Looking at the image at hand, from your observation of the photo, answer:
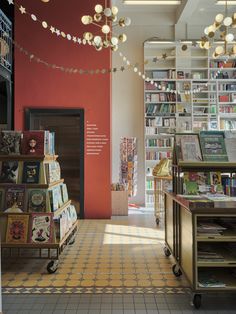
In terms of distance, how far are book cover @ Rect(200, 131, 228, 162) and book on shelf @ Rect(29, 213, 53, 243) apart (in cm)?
183

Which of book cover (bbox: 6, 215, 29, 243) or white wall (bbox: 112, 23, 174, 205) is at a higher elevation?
white wall (bbox: 112, 23, 174, 205)

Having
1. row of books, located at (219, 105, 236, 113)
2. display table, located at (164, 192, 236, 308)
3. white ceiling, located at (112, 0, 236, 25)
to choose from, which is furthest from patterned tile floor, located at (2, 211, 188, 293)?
white ceiling, located at (112, 0, 236, 25)

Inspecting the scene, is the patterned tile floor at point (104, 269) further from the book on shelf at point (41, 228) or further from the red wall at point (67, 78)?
the red wall at point (67, 78)

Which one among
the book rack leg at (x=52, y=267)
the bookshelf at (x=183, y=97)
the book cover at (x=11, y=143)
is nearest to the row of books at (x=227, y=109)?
the bookshelf at (x=183, y=97)

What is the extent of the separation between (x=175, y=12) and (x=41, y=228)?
7.11 metres

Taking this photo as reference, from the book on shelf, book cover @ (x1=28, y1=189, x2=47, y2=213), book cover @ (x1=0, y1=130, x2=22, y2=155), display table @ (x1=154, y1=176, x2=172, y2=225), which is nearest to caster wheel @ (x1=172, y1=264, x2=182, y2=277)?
the book on shelf

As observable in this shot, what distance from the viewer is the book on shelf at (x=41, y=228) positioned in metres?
3.94

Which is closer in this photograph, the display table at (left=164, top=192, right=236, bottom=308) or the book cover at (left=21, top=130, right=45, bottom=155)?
the display table at (left=164, top=192, right=236, bottom=308)

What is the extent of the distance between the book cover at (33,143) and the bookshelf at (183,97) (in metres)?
5.08

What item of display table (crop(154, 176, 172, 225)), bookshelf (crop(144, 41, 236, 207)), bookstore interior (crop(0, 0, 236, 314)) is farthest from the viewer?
bookshelf (crop(144, 41, 236, 207))

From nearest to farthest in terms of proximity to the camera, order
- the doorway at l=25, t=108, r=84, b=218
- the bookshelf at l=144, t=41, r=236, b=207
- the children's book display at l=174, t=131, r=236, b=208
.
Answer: the children's book display at l=174, t=131, r=236, b=208 < the doorway at l=25, t=108, r=84, b=218 < the bookshelf at l=144, t=41, r=236, b=207

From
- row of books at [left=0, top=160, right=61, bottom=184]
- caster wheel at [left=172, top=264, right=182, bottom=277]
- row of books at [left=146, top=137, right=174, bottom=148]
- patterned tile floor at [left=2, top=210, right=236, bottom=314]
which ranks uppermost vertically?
row of books at [left=146, top=137, right=174, bottom=148]

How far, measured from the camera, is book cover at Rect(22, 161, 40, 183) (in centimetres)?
409

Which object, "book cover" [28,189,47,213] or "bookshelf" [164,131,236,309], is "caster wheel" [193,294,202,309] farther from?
"book cover" [28,189,47,213]
